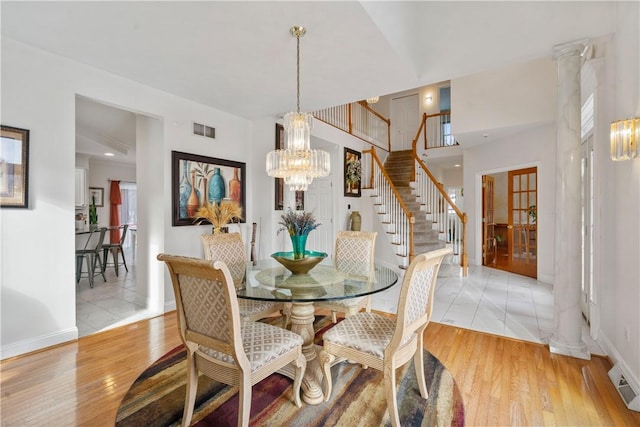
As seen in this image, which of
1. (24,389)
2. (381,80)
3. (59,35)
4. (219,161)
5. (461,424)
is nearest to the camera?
(461,424)

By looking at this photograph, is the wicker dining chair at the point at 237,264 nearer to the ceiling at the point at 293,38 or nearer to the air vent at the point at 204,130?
the ceiling at the point at 293,38

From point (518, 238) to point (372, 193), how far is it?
3085 millimetres

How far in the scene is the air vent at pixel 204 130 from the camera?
3942mm

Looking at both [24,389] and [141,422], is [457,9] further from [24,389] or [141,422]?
[24,389]


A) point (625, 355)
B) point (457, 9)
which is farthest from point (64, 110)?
point (625, 355)

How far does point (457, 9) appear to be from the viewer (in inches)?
104

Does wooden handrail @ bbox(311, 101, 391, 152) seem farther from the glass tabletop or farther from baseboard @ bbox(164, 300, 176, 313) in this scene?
baseboard @ bbox(164, 300, 176, 313)

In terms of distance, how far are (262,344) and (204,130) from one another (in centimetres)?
328

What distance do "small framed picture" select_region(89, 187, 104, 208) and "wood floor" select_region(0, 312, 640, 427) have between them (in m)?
5.90

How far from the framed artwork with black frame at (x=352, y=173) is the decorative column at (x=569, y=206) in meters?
3.88

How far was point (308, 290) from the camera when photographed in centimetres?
196

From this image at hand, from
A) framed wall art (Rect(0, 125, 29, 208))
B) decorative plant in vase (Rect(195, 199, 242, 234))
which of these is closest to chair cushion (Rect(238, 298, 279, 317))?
decorative plant in vase (Rect(195, 199, 242, 234))

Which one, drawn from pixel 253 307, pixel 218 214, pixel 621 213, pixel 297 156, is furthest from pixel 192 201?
pixel 621 213

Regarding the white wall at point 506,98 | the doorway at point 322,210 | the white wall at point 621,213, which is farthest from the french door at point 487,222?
the white wall at point 621,213
